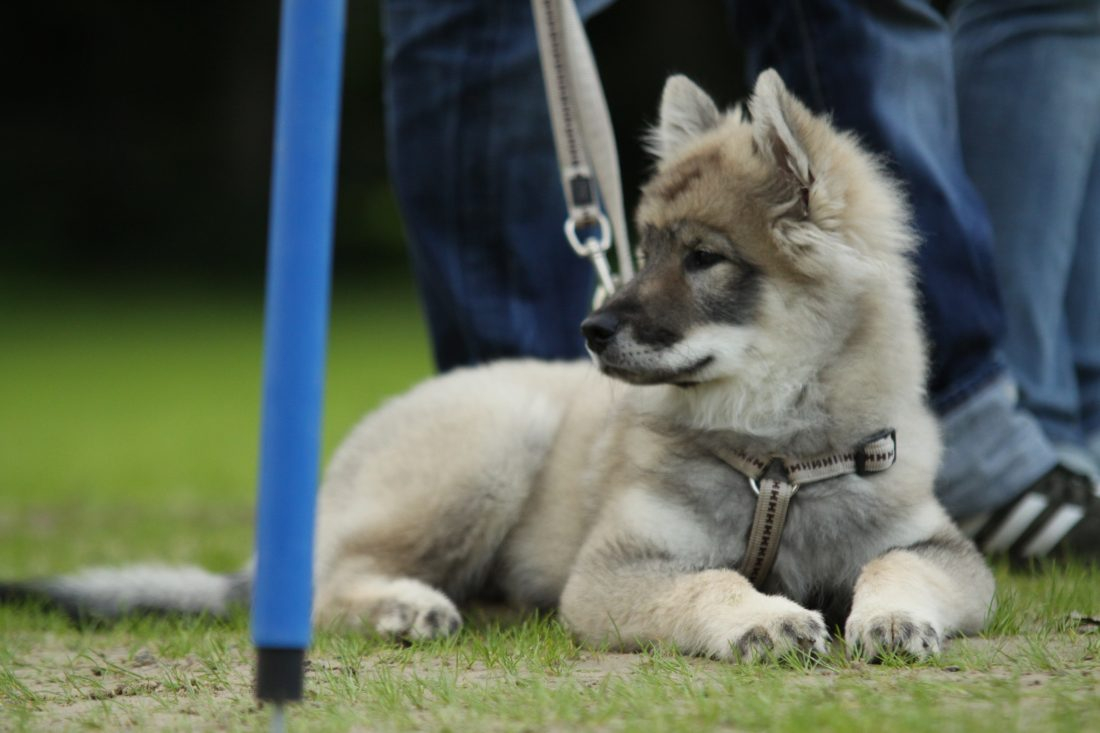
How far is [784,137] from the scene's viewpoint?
329cm

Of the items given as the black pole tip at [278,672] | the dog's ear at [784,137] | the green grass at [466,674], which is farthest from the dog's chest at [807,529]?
the black pole tip at [278,672]

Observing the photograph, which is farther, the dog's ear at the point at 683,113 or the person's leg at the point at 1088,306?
the person's leg at the point at 1088,306

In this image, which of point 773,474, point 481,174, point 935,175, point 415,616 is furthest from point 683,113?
point 415,616

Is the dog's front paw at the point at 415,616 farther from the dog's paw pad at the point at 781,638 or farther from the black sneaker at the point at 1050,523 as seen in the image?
the black sneaker at the point at 1050,523

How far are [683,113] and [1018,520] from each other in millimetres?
1698

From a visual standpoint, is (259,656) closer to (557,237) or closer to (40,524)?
(557,237)

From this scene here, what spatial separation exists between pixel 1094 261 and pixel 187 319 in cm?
1595

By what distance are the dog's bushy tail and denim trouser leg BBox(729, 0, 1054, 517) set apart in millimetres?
2285

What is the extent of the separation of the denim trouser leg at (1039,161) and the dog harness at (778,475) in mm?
1767

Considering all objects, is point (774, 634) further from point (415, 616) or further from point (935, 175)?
point (935, 175)

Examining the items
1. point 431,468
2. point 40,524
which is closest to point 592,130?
point 431,468

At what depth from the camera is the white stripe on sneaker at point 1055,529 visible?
4.17m

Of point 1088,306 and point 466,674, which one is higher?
point 1088,306

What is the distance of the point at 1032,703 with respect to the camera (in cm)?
233
